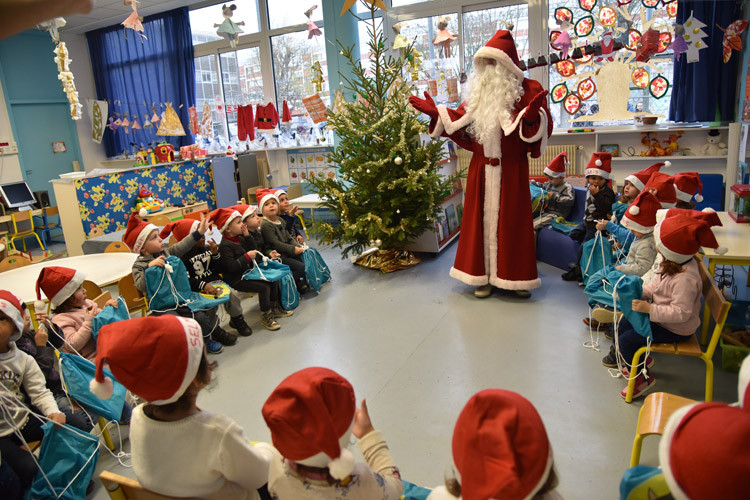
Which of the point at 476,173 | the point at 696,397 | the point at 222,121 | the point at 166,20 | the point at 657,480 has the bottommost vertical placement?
the point at 696,397

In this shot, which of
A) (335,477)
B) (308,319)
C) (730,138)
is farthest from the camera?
(730,138)

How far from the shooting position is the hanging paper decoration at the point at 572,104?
660 cm

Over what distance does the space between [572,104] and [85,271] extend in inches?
231

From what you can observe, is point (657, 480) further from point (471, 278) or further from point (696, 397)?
point (471, 278)

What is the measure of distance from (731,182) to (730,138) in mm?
479

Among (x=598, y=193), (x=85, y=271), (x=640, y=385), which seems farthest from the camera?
(x=598, y=193)

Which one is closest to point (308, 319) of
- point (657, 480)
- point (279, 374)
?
point (279, 374)

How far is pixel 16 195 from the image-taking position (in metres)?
7.47

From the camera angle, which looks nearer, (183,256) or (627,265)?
(627,265)

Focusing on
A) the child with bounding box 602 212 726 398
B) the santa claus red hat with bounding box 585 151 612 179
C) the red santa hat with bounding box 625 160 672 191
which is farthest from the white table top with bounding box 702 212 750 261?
the santa claus red hat with bounding box 585 151 612 179

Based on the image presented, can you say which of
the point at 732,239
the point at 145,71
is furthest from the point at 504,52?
the point at 145,71

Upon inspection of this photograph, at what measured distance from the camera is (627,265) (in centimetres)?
313

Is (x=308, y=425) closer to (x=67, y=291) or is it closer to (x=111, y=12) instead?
(x=67, y=291)

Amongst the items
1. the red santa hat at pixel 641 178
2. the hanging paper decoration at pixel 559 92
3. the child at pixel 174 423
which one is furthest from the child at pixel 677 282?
the hanging paper decoration at pixel 559 92
